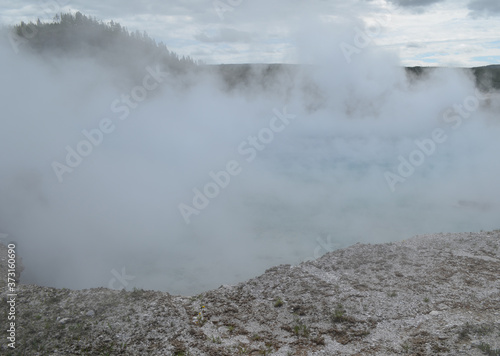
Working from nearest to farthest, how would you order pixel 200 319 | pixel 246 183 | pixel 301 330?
1. pixel 301 330
2. pixel 200 319
3. pixel 246 183

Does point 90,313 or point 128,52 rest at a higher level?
point 128,52

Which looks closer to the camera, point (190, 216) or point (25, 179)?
point (190, 216)

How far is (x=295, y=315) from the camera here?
20.5 ft

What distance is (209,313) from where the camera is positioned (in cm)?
642

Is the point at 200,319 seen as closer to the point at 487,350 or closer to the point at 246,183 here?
the point at 487,350

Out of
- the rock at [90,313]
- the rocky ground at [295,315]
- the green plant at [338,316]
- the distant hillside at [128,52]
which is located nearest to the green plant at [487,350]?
the rocky ground at [295,315]

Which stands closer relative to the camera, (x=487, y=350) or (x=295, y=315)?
(x=487, y=350)

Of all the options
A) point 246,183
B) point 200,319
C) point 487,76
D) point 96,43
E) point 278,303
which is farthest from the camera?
point 487,76

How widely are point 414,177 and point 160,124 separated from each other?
1617cm

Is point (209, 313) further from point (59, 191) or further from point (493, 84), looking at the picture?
point (493, 84)

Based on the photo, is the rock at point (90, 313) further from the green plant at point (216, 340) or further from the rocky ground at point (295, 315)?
the green plant at point (216, 340)

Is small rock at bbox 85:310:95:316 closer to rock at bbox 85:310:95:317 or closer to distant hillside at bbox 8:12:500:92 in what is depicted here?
rock at bbox 85:310:95:317

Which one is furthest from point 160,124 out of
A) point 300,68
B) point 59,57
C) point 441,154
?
point 441,154

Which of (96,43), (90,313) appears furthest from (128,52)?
(90,313)
